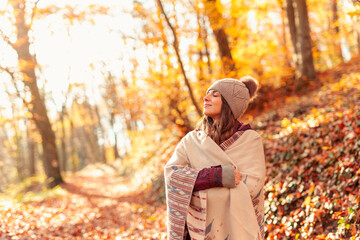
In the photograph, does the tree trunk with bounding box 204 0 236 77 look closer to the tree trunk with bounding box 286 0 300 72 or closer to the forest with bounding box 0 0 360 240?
the forest with bounding box 0 0 360 240

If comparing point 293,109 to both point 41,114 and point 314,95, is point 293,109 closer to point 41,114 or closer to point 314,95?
point 314,95

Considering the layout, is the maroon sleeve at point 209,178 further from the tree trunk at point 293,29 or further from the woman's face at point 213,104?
the tree trunk at point 293,29

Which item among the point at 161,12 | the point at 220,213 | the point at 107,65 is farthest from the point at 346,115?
the point at 107,65

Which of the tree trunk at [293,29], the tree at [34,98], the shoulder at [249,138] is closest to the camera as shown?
the shoulder at [249,138]

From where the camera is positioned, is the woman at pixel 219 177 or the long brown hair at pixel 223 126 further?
the long brown hair at pixel 223 126

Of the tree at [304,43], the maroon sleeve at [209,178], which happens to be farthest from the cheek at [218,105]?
the tree at [304,43]

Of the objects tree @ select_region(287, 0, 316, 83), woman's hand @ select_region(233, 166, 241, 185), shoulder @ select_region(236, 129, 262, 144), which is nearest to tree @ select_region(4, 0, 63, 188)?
tree @ select_region(287, 0, 316, 83)

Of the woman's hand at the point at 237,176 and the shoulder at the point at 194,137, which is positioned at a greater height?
the shoulder at the point at 194,137

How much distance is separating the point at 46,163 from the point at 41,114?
7.46 ft

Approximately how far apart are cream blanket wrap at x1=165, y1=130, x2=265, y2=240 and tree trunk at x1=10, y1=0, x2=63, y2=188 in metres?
9.32

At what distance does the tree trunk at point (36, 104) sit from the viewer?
35.3ft

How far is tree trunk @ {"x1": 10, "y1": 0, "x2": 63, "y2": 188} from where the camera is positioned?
1076cm

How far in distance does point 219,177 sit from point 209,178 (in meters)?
0.08

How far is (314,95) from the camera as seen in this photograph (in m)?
8.36
